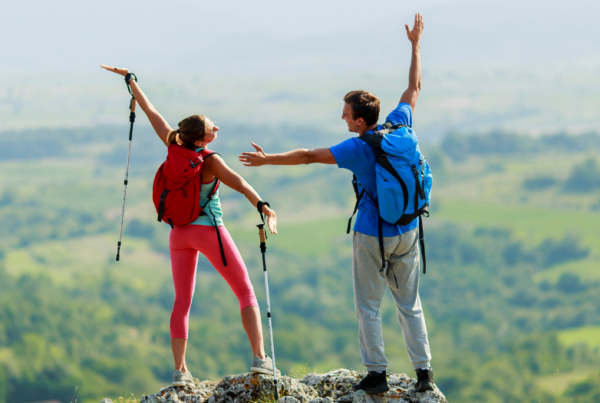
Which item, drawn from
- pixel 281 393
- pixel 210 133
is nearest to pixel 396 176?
pixel 210 133

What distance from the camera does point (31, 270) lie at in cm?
18512

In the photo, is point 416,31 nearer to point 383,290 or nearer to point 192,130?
point 192,130

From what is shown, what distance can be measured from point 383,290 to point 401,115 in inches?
57.2

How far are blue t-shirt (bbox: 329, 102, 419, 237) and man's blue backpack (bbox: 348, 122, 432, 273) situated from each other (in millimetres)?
55

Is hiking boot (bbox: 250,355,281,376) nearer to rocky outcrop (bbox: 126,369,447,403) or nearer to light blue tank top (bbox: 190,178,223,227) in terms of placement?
rocky outcrop (bbox: 126,369,447,403)

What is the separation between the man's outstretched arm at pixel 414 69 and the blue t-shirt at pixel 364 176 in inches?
18.8

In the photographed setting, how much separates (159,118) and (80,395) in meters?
109

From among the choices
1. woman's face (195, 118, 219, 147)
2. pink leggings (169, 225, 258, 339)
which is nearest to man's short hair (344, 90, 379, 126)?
woman's face (195, 118, 219, 147)

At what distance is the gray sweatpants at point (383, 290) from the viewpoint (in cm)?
530

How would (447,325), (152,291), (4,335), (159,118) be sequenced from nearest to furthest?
(159,118)
(4,335)
(447,325)
(152,291)

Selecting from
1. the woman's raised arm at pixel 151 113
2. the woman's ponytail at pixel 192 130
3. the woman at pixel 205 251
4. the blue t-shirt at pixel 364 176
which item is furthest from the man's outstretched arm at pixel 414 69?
the woman's raised arm at pixel 151 113

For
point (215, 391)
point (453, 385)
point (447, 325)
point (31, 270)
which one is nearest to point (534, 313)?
point (447, 325)

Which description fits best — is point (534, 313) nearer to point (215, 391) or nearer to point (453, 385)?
point (453, 385)

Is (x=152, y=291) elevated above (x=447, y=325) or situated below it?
above
